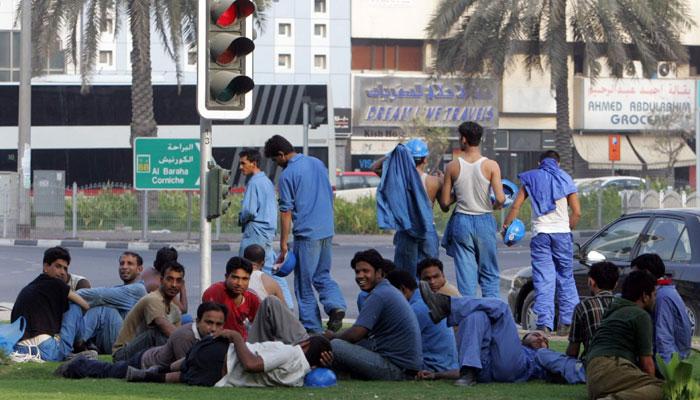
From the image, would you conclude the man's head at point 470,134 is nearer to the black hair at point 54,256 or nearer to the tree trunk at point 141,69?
the black hair at point 54,256

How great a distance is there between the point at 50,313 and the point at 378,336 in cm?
295

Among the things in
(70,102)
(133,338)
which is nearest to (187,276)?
(133,338)

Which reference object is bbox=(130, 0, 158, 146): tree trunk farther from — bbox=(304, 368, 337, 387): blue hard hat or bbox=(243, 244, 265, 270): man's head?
bbox=(304, 368, 337, 387): blue hard hat

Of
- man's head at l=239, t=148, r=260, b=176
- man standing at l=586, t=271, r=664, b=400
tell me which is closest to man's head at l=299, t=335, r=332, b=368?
man standing at l=586, t=271, r=664, b=400

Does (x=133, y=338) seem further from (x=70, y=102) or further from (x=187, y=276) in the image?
(x=70, y=102)

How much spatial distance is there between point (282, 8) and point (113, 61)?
8.36 metres

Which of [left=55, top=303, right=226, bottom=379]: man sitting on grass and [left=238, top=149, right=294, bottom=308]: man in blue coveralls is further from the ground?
[left=238, top=149, right=294, bottom=308]: man in blue coveralls

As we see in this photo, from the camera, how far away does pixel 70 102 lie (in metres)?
43.5

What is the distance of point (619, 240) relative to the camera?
13.8 metres

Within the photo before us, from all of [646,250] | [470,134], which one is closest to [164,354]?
[470,134]

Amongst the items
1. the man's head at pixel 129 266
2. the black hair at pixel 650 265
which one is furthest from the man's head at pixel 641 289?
the man's head at pixel 129 266

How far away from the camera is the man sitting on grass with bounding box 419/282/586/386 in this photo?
973 centimetres

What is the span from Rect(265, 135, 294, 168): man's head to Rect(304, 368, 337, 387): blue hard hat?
3293 mm

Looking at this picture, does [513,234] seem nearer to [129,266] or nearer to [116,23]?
[129,266]
